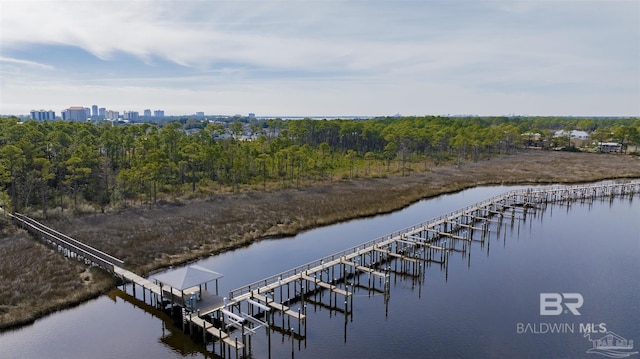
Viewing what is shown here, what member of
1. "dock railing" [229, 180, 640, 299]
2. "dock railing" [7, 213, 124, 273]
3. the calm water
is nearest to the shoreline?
"dock railing" [7, 213, 124, 273]

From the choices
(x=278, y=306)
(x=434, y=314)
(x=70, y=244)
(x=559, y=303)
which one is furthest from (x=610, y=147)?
(x=70, y=244)

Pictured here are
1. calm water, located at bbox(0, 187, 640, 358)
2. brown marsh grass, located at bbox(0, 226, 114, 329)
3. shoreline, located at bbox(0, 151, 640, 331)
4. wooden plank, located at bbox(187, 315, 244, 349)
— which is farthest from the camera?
shoreline, located at bbox(0, 151, 640, 331)

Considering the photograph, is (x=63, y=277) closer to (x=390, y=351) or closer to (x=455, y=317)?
(x=390, y=351)

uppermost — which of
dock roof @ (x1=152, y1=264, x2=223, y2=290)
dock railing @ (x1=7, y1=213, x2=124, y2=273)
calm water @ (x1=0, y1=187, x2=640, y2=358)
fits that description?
dock roof @ (x1=152, y1=264, x2=223, y2=290)

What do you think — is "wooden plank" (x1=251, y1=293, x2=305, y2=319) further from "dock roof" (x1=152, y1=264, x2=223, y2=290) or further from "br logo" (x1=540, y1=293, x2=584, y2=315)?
"br logo" (x1=540, y1=293, x2=584, y2=315)

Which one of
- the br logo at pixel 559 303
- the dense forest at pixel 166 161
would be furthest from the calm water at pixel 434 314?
the dense forest at pixel 166 161

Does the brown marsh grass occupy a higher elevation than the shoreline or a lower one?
lower

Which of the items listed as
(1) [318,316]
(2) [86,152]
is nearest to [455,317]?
(1) [318,316]

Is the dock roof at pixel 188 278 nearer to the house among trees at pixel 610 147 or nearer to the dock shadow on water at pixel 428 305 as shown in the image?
the dock shadow on water at pixel 428 305
